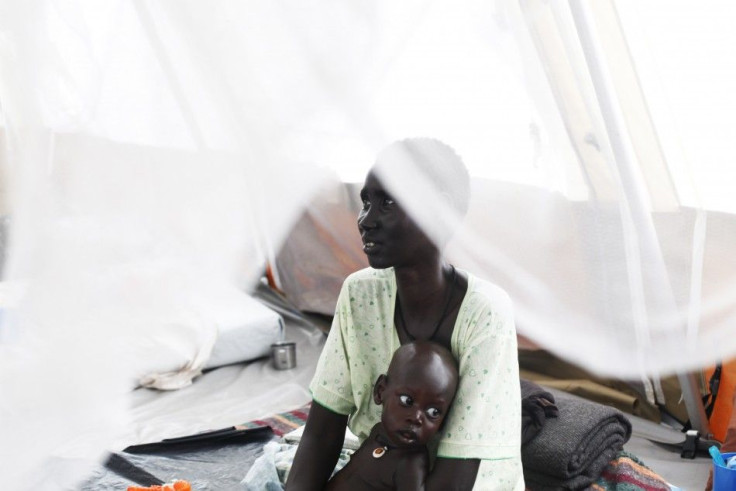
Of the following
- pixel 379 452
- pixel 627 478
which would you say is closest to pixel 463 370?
pixel 379 452

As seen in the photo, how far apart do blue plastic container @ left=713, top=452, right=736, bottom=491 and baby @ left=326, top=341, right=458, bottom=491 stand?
0.88 metres

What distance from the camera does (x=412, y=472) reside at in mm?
1428

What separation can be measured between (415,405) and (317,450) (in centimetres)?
31

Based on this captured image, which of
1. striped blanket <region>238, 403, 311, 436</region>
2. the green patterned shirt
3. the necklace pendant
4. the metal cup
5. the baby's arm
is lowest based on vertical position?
the metal cup

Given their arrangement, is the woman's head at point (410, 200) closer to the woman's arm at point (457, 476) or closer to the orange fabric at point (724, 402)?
the woman's arm at point (457, 476)

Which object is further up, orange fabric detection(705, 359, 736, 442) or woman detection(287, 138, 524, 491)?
woman detection(287, 138, 524, 491)

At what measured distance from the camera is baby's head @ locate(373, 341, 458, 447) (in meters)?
1.39

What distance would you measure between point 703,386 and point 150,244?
1.79 m

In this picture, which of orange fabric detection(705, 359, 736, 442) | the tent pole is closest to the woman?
the tent pole

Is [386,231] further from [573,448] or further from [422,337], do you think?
[573,448]

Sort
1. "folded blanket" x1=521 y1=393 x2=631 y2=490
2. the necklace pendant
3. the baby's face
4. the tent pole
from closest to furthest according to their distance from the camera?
the baby's face
the necklace pendant
"folded blanket" x1=521 y1=393 x2=631 y2=490
the tent pole

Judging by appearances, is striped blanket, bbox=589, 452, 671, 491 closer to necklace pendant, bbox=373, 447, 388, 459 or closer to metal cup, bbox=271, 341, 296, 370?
necklace pendant, bbox=373, 447, 388, 459

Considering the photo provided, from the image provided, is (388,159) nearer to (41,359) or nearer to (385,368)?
(385,368)

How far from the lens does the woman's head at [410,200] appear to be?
144 centimetres
